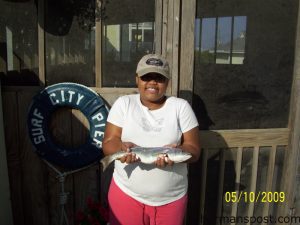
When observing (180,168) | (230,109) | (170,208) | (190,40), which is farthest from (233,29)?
(170,208)

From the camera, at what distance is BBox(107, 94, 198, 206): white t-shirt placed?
6.60 feet

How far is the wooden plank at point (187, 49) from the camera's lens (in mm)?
2529

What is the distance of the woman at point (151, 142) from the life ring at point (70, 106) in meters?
0.48

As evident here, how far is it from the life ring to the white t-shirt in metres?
0.49

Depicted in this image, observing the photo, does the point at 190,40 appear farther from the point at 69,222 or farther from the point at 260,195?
the point at 69,222

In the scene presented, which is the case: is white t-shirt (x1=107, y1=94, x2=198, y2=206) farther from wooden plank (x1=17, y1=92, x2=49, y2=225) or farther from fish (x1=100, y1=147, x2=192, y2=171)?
wooden plank (x1=17, y1=92, x2=49, y2=225)

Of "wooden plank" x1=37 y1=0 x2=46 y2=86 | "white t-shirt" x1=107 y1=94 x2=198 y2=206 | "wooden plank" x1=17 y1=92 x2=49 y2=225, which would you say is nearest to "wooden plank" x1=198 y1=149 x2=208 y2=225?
"white t-shirt" x1=107 y1=94 x2=198 y2=206

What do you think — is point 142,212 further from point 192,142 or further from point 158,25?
point 158,25

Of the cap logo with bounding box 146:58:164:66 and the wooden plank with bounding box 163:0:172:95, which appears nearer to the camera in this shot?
the cap logo with bounding box 146:58:164:66

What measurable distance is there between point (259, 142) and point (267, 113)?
27 centimetres

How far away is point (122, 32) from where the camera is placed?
2.59 metres

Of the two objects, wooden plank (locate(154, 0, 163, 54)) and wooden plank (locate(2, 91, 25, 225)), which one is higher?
wooden plank (locate(154, 0, 163, 54))

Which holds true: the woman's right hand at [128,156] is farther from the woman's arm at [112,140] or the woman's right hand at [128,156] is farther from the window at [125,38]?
the window at [125,38]
